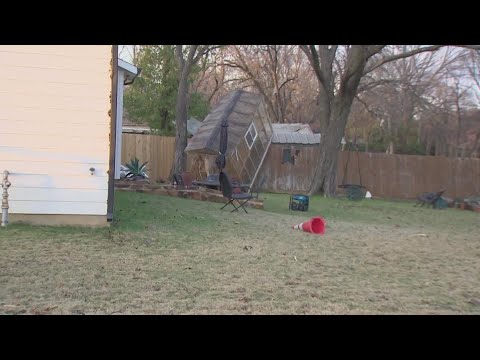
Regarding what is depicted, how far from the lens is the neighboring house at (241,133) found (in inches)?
639

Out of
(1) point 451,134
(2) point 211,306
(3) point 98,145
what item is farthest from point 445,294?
(1) point 451,134

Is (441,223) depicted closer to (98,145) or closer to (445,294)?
(445,294)

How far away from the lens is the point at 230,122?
16.5 m

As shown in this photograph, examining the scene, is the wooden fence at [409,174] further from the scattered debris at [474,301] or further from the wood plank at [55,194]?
the scattered debris at [474,301]

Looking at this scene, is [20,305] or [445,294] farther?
[445,294]

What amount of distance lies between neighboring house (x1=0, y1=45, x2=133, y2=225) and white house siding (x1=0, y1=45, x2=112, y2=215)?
0.04 ft

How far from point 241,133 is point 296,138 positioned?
10.1m

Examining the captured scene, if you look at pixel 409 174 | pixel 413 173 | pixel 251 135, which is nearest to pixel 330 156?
pixel 251 135

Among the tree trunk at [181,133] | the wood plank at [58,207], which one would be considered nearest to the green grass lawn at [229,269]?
the wood plank at [58,207]

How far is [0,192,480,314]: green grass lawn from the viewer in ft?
12.3

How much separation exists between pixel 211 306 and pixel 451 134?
32269 mm

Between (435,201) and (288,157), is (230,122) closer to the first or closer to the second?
(288,157)

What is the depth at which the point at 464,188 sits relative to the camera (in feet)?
62.8
